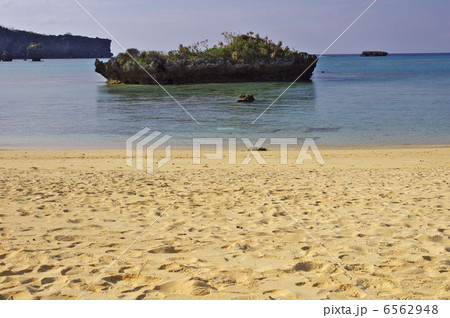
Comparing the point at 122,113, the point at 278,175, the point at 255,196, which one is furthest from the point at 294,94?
the point at 255,196

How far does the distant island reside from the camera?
4984 cm

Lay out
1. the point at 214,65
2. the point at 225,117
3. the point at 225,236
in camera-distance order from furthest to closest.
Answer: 1. the point at 214,65
2. the point at 225,117
3. the point at 225,236

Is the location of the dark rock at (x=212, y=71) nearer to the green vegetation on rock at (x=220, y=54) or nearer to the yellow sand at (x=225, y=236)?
the green vegetation on rock at (x=220, y=54)

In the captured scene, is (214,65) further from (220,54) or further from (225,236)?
(225,236)

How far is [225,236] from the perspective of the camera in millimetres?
5648

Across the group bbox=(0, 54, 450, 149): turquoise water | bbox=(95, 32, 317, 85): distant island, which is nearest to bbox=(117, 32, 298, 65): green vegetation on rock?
bbox=(95, 32, 317, 85): distant island

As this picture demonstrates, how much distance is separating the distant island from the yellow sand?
40.4 m

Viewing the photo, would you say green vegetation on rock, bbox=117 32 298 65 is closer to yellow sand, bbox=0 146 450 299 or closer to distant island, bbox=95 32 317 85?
distant island, bbox=95 32 317 85

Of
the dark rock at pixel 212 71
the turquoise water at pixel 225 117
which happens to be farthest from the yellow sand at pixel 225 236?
the dark rock at pixel 212 71

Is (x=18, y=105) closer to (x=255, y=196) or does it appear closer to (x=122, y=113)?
(x=122, y=113)

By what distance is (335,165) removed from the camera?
1320cm

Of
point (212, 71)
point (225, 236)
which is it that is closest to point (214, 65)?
point (212, 71)

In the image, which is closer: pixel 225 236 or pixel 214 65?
pixel 225 236

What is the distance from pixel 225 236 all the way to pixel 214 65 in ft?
152
